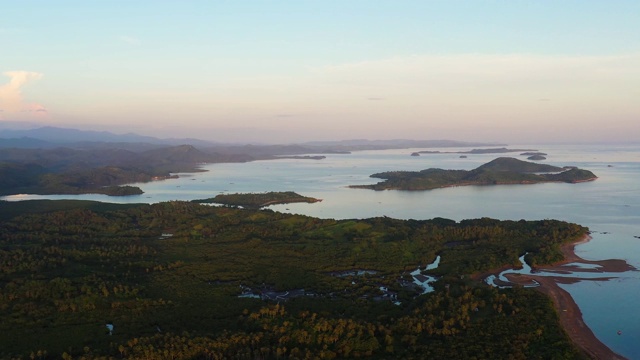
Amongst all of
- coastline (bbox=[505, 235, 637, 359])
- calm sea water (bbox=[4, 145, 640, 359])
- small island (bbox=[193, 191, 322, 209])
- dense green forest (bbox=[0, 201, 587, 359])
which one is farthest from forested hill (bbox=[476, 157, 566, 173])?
coastline (bbox=[505, 235, 637, 359])

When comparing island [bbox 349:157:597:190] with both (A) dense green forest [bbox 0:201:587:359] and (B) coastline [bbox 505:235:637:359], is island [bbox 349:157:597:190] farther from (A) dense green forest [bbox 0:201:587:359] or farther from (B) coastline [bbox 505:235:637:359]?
(B) coastline [bbox 505:235:637:359]

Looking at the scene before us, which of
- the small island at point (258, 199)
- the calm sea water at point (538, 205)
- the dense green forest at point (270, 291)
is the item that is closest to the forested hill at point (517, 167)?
the calm sea water at point (538, 205)

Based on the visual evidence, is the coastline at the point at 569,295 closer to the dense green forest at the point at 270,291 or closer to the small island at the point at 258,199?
the dense green forest at the point at 270,291

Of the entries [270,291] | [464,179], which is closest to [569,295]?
[270,291]

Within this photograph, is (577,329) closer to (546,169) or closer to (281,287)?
(281,287)

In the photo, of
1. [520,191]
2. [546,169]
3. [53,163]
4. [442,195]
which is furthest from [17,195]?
[546,169]

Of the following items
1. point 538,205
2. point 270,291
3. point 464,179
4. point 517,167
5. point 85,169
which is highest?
point 517,167

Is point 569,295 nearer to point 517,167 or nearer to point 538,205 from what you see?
point 538,205
